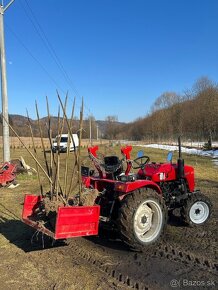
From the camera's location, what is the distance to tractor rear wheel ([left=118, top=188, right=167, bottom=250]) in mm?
5273

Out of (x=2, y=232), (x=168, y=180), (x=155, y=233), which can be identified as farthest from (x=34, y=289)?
(x=168, y=180)

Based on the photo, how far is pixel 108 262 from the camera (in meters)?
5.07

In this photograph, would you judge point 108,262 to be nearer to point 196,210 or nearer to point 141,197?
point 141,197

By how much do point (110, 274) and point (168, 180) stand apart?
252 cm

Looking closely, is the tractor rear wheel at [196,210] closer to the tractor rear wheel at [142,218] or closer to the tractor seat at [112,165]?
the tractor rear wheel at [142,218]

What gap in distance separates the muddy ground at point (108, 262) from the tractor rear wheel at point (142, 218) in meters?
0.19

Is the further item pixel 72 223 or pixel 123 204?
pixel 123 204

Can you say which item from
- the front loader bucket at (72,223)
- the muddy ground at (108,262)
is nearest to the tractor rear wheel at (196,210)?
the muddy ground at (108,262)

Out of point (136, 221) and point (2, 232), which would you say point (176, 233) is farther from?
point (2, 232)

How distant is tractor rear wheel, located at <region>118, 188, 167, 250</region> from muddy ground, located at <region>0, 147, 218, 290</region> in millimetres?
195

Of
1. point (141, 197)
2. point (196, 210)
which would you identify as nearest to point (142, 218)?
point (141, 197)

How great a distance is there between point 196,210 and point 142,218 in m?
1.65

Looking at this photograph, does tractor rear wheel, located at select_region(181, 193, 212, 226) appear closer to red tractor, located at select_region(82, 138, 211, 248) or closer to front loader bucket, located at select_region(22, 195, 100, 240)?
red tractor, located at select_region(82, 138, 211, 248)

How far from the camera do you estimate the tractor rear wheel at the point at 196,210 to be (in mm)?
6699
